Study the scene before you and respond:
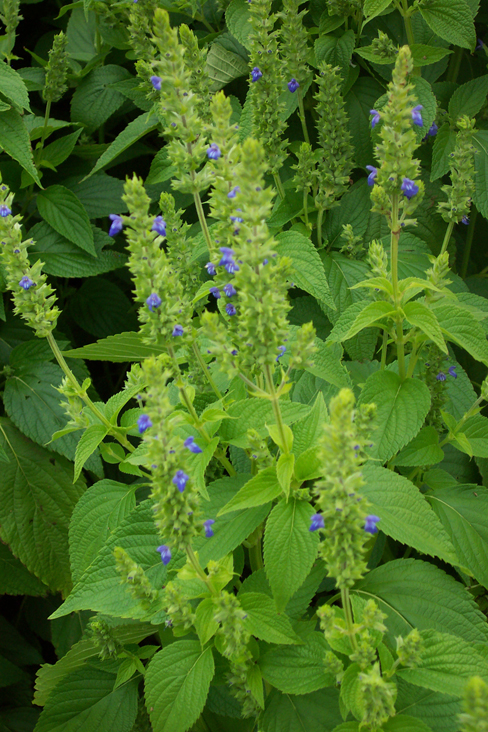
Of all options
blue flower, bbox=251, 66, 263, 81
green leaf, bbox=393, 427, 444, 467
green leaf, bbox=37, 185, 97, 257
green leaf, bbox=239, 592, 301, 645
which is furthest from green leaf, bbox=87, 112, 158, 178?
green leaf, bbox=239, 592, 301, 645

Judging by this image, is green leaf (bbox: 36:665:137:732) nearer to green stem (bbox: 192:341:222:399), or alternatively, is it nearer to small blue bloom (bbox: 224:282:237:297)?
green stem (bbox: 192:341:222:399)

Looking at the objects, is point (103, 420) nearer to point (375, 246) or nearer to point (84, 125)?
point (375, 246)

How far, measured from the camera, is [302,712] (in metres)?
1.28

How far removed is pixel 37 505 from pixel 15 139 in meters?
1.31

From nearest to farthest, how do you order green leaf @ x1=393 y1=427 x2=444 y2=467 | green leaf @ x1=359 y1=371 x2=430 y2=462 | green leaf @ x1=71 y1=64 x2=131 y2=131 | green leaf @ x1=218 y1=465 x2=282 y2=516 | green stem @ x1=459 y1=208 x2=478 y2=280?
green leaf @ x1=218 y1=465 x2=282 y2=516, green leaf @ x1=359 y1=371 x2=430 y2=462, green leaf @ x1=393 y1=427 x2=444 y2=467, green stem @ x1=459 y1=208 x2=478 y2=280, green leaf @ x1=71 y1=64 x2=131 y2=131

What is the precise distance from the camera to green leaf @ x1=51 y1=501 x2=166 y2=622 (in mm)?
1322

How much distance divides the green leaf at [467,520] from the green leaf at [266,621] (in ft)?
1.84

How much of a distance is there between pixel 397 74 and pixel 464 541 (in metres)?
1.12

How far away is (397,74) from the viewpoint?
1.12 metres

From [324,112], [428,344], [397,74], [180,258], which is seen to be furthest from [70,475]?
[397,74]

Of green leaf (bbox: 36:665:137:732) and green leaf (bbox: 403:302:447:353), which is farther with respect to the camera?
green leaf (bbox: 36:665:137:732)

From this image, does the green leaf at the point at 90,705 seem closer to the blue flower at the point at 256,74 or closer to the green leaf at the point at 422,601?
the green leaf at the point at 422,601

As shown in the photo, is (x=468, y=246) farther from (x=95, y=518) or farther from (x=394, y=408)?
(x=95, y=518)

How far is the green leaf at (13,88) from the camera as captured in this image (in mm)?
2016
